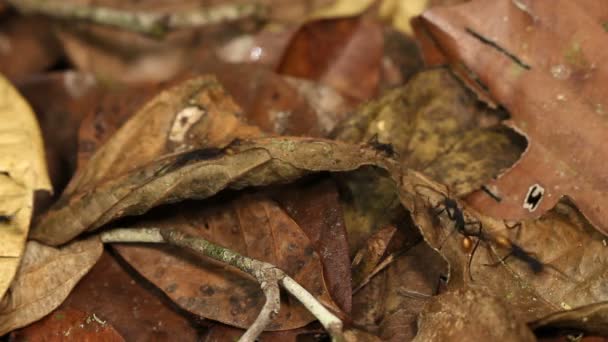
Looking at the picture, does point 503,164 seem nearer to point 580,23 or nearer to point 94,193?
point 580,23

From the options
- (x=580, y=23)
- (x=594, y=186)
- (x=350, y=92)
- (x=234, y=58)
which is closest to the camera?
(x=594, y=186)

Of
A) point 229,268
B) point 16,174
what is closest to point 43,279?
point 16,174

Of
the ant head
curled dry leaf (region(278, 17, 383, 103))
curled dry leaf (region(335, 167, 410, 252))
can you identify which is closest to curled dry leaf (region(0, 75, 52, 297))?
curled dry leaf (region(335, 167, 410, 252))

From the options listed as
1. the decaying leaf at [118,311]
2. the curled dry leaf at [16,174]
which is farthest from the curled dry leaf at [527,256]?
the curled dry leaf at [16,174]

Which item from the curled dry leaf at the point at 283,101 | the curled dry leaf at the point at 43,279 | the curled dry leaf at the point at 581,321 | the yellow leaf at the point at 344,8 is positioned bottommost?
the curled dry leaf at the point at 43,279

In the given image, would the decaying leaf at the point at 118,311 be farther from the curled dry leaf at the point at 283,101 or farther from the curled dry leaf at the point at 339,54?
the curled dry leaf at the point at 339,54

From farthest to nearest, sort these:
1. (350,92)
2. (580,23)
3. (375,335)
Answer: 1. (350,92)
2. (580,23)
3. (375,335)

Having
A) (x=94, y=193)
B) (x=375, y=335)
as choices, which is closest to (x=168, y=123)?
(x=94, y=193)
